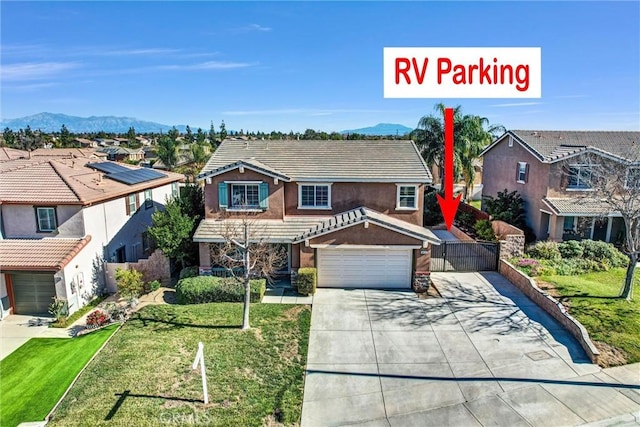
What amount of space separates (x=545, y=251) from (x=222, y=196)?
1769 centimetres

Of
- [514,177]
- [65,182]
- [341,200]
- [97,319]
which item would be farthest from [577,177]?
[65,182]

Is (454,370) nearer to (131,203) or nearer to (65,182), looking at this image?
(65,182)

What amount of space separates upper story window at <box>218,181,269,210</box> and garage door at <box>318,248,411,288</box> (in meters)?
4.06

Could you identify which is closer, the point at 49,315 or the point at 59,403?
the point at 59,403

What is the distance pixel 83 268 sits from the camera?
1756 centimetres

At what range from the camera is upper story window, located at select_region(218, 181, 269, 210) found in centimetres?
1997

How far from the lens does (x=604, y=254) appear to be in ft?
71.2

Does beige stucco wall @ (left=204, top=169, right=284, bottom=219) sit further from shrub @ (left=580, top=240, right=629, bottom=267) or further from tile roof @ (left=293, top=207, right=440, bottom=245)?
shrub @ (left=580, top=240, right=629, bottom=267)

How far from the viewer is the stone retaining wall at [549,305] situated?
12880 mm

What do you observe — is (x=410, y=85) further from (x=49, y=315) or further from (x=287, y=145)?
(x=49, y=315)

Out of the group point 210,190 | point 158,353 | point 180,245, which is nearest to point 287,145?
point 210,190

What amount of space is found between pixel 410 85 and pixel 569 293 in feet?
39.0

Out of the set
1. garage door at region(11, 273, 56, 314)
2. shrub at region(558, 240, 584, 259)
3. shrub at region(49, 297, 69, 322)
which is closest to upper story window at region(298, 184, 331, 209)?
shrub at region(49, 297, 69, 322)

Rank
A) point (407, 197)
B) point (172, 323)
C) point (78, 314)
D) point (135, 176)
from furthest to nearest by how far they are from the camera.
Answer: point (135, 176)
point (407, 197)
point (78, 314)
point (172, 323)
